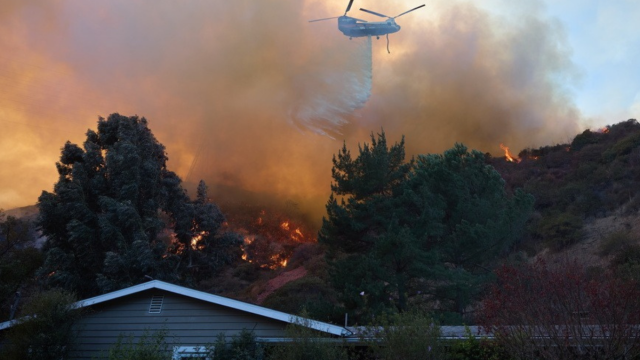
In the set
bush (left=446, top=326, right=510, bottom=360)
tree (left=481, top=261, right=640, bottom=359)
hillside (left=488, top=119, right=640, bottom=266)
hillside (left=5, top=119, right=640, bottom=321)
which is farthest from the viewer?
hillside (left=488, top=119, right=640, bottom=266)

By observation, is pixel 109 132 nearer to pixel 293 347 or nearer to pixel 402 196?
pixel 402 196

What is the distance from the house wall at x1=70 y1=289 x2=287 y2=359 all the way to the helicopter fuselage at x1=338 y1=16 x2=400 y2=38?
3086 centimetres

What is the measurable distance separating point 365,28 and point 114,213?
962 inches

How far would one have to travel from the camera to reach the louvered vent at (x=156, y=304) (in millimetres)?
16562

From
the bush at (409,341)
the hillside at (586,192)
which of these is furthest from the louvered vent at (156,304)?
the hillside at (586,192)

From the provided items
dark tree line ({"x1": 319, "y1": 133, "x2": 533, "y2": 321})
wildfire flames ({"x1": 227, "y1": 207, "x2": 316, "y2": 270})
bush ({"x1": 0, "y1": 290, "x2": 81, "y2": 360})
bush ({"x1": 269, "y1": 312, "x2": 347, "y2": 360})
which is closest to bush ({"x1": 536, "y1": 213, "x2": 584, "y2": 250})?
dark tree line ({"x1": 319, "y1": 133, "x2": 533, "y2": 321})

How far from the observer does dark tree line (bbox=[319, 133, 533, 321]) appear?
79.6 ft

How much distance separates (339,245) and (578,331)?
54.6 feet

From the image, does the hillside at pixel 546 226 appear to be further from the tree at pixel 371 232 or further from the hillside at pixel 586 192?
the tree at pixel 371 232

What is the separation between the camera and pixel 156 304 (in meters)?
16.7

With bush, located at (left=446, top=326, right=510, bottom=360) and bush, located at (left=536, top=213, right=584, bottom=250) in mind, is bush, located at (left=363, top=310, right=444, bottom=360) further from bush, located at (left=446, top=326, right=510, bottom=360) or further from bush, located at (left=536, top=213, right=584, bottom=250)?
bush, located at (left=536, top=213, right=584, bottom=250)

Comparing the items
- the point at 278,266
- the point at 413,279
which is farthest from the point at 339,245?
the point at 278,266

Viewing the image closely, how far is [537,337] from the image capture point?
1116cm

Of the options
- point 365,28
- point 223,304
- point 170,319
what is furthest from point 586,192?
point 170,319
